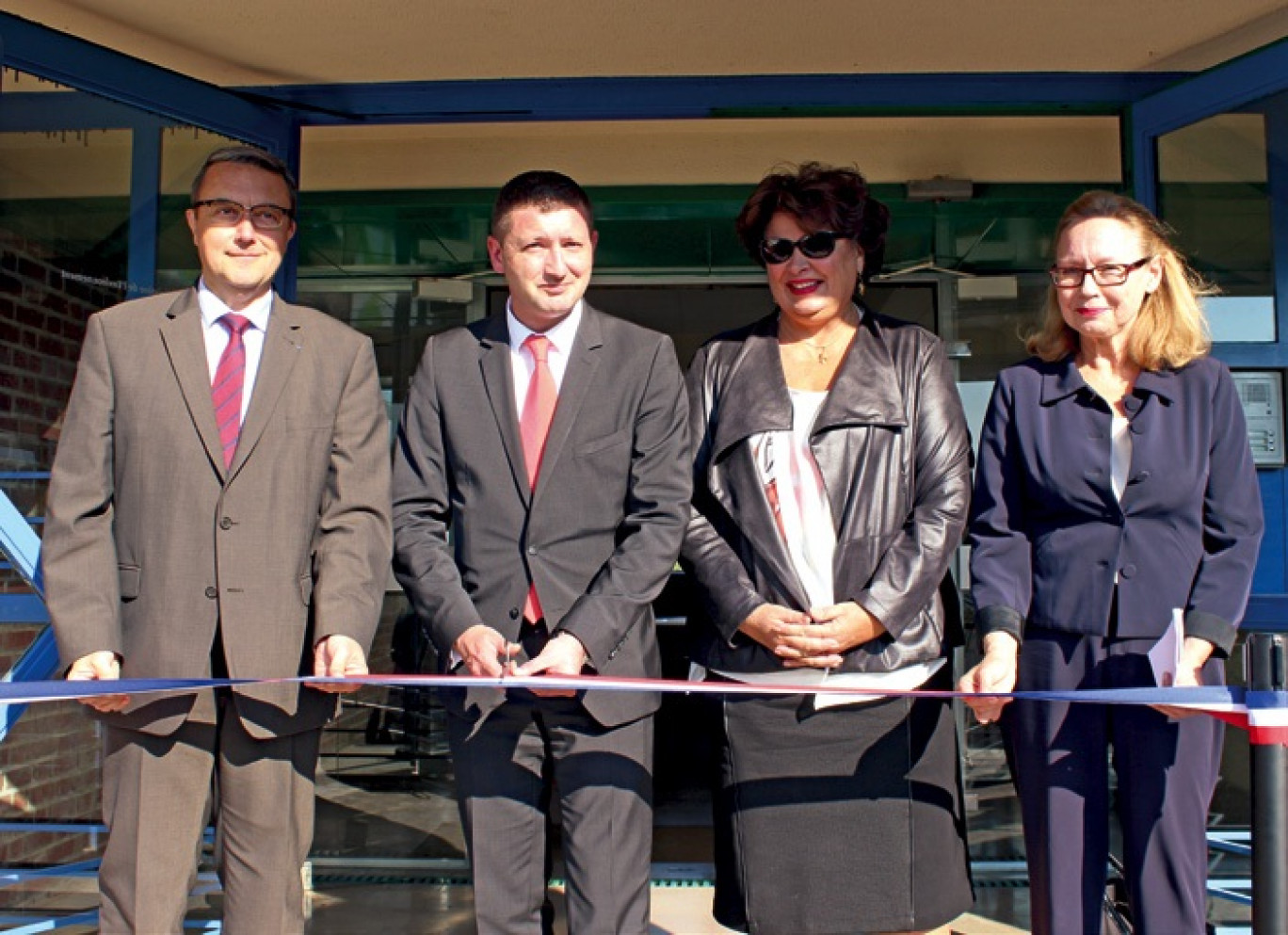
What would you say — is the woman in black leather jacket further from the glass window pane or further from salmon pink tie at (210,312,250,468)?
the glass window pane

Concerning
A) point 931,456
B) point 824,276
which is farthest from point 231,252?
point 931,456

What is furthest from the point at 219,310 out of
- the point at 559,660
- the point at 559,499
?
the point at 559,660

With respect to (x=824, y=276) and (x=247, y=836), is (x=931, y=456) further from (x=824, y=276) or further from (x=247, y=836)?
(x=247, y=836)

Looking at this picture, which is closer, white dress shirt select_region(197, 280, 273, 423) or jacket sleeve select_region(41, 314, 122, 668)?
jacket sleeve select_region(41, 314, 122, 668)

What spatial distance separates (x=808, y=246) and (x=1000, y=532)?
2.66 feet

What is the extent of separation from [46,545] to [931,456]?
197cm

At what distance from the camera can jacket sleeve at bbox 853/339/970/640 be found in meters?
2.77

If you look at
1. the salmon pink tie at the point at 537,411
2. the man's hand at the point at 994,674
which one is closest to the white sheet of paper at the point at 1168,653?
the man's hand at the point at 994,674

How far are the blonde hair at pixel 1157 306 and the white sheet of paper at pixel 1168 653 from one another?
0.59m

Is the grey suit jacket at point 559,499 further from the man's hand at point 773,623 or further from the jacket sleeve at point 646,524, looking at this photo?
the man's hand at point 773,623

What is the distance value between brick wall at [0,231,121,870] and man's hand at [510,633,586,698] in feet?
7.77

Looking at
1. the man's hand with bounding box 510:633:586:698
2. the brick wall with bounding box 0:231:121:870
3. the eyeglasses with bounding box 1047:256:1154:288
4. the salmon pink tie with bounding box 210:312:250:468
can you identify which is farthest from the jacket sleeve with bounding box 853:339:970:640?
the brick wall with bounding box 0:231:121:870

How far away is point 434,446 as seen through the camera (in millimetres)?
2848

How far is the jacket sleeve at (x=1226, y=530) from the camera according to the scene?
2.56m
